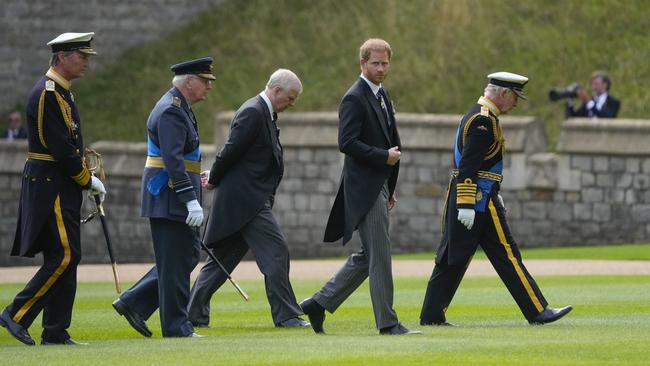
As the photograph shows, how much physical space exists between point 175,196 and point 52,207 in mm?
806

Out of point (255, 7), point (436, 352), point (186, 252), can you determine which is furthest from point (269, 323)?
point (255, 7)

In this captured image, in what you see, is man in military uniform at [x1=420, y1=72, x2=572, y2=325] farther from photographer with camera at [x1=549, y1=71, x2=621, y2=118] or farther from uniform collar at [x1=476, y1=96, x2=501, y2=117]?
photographer with camera at [x1=549, y1=71, x2=621, y2=118]

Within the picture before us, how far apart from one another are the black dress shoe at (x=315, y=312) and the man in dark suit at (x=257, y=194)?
64 centimetres

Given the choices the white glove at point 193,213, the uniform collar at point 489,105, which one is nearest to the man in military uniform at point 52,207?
the white glove at point 193,213

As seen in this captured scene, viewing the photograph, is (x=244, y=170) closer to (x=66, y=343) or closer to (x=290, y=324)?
(x=290, y=324)

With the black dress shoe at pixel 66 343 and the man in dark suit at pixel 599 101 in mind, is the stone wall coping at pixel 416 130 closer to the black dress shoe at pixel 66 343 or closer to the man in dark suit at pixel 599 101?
the man in dark suit at pixel 599 101

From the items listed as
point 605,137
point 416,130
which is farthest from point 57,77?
point 416,130

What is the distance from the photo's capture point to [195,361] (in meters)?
9.10

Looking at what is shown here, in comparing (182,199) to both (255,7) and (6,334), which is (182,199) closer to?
(6,334)

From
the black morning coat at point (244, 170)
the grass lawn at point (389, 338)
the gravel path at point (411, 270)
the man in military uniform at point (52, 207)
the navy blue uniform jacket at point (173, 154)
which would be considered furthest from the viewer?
the gravel path at point (411, 270)

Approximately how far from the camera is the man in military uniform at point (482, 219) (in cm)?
1112

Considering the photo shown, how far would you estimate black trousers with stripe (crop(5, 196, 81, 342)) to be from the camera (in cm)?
1036

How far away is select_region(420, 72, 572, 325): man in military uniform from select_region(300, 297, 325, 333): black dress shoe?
2.51ft

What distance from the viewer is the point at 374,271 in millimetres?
10633
